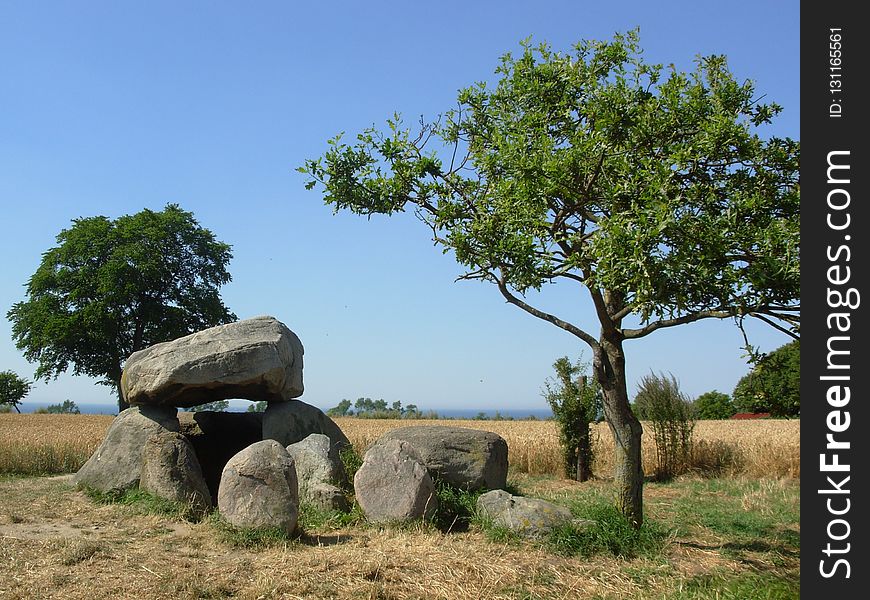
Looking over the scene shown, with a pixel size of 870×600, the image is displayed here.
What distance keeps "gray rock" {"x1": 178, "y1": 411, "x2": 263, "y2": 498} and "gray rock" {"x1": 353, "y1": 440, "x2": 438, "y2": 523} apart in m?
4.95

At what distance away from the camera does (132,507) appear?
1205 centimetres

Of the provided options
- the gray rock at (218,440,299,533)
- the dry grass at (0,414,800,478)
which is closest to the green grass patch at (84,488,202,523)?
the gray rock at (218,440,299,533)

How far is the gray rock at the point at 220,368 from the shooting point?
46.0 ft

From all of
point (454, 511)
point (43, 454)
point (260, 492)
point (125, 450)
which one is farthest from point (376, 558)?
point (43, 454)

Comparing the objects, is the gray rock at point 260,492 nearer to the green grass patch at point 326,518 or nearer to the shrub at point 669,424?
the green grass patch at point 326,518

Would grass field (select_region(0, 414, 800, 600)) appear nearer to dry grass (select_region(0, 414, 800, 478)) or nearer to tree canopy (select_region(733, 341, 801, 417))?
tree canopy (select_region(733, 341, 801, 417))

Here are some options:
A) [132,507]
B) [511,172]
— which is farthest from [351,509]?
[511,172]

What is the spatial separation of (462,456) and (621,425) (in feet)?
10.4

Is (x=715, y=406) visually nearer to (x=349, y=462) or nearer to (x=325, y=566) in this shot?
(x=349, y=462)

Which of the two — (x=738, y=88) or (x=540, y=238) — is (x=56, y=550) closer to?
(x=540, y=238)

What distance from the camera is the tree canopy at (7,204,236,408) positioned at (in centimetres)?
3212

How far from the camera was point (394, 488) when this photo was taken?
36.4 ft

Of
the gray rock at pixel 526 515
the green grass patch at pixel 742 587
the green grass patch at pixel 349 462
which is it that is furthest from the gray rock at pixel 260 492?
the green grass patch at pixel 742 587

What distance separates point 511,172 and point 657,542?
5517 mm
